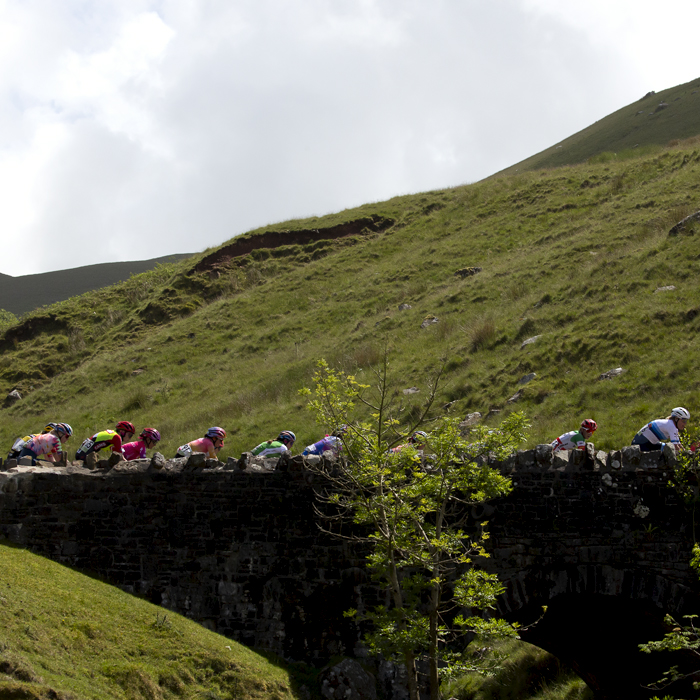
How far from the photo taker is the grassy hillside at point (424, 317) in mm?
15461

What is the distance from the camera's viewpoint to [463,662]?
8.13 metres

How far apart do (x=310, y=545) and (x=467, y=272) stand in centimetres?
1842

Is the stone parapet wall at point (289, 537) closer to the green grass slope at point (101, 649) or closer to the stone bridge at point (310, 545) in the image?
the stone bridge at point (310, 545)

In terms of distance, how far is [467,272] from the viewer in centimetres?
2670

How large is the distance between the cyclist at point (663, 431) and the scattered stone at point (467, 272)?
55.7 ft

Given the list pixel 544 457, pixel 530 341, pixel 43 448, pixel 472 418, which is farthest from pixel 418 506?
pixel 530 341

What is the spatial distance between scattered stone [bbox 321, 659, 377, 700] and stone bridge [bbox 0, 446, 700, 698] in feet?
0.96

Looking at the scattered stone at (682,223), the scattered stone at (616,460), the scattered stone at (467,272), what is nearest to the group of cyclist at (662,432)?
the scattered stone at (616,460)

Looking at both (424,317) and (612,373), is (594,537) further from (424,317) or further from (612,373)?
(424,317)

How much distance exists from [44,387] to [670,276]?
24251mm

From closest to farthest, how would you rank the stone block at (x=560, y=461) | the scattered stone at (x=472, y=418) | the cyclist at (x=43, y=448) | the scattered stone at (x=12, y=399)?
the stone block at (x=560, y=461) → the cyclist at (x=43, y=448) → the scattered stone at (x=472, y=418) → the scattered stone at (x=12, y=399)

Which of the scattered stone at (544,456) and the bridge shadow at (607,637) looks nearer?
the bridge shadow at (607,637)

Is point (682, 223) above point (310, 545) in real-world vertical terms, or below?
above

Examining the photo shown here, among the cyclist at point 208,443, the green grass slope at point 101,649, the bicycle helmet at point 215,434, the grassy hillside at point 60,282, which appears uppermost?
the grassy hillside at point 60,282
